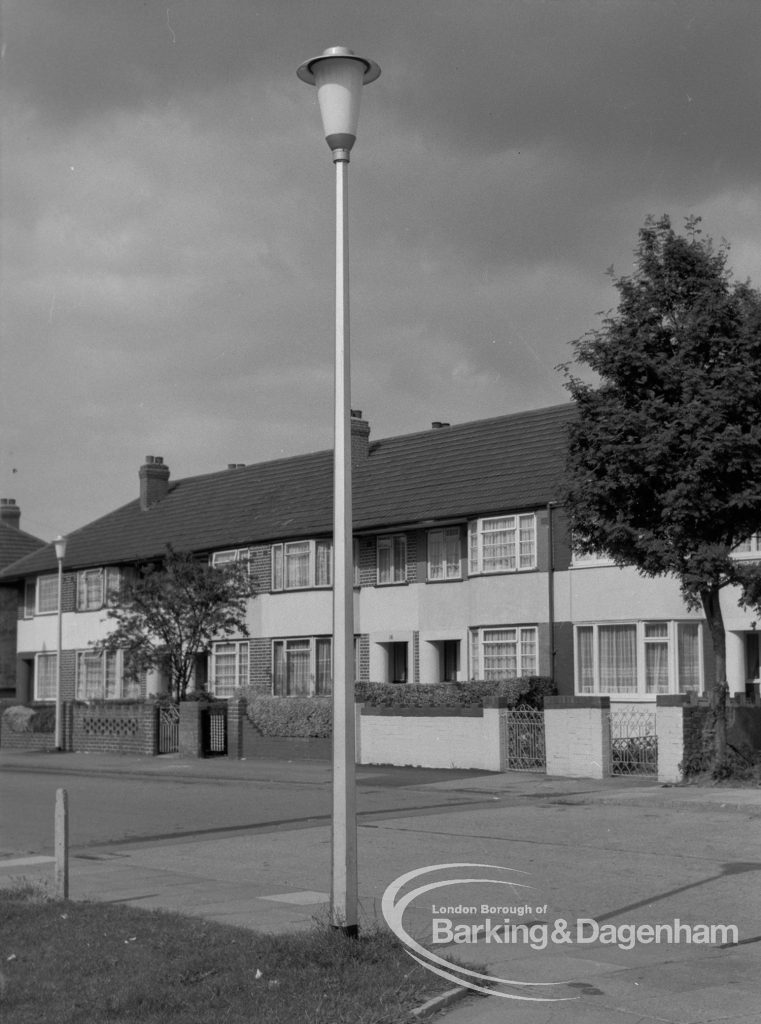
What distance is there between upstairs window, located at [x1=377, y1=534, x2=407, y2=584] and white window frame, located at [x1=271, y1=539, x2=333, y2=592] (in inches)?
59.1

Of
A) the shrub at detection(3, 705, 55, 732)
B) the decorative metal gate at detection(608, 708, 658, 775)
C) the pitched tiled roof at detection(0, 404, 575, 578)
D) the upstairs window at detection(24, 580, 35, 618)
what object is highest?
the pitched tiled roof at detection(0, 404, 575, 578)

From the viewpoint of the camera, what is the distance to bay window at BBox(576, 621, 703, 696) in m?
30.4

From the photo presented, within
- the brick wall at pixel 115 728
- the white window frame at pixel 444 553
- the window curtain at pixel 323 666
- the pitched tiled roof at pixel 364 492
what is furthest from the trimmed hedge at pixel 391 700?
the pitched tiled roof at pixel 364 492

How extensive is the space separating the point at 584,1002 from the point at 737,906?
3.76m

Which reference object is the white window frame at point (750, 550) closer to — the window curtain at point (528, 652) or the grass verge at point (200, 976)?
the window curtain at point (528, 652)

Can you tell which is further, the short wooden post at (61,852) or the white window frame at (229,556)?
the white window frame at (229,556)

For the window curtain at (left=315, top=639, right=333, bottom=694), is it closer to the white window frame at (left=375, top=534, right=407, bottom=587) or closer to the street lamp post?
the white window frame at (left=375, top=534, right=407, bottom=587)

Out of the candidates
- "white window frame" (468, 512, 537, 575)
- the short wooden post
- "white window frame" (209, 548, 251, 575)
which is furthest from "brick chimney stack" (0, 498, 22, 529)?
the short wooden post

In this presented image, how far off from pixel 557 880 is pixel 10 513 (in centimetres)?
5757

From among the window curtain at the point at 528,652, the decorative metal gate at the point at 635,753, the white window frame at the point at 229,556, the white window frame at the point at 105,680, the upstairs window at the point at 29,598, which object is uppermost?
the white window frame at the point at 229,556

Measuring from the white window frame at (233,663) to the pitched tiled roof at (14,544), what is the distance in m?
22.2

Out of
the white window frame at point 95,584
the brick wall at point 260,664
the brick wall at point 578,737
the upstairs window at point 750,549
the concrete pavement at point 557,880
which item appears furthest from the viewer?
the white window frame at point 95,584

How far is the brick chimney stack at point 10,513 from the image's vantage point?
216 ft

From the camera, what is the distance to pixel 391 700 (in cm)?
3166
